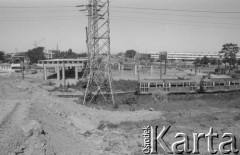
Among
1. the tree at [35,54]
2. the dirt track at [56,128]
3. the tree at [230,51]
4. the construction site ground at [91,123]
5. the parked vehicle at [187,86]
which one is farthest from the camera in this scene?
the tree at [35,54]

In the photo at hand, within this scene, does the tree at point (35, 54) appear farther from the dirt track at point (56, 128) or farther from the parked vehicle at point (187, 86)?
the parked vehicle at point (187, 86)

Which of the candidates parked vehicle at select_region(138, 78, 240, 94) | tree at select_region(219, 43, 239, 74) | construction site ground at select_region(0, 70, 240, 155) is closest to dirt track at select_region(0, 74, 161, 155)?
construction site ground at select_region(0, 70, 240, 155)

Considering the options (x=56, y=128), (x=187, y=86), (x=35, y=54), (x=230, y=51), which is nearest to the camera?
(x=56, y=128)

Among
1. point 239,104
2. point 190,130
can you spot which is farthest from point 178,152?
point 239,104

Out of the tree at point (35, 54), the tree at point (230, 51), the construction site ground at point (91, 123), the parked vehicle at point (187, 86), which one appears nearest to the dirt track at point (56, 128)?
the construction site ground at point (91, 123)

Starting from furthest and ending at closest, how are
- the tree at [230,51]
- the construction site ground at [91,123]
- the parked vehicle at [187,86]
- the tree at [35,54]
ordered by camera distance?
1. the tree at [35,54]
2. the tree at [230,51]
3. the parked vehicle at [187,86]
4. the construction site ground at [91,123]

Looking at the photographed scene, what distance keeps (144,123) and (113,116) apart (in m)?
3.48

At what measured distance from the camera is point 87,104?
82.1 ft

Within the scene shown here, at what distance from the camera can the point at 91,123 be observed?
1866cm

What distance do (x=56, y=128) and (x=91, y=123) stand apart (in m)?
4.60

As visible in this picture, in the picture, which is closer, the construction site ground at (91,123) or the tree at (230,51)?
the construction site ground at (91,123)

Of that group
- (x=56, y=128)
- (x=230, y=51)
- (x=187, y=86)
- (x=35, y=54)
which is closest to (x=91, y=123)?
(x=56, y=128)

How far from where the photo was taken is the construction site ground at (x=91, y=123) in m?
11.1

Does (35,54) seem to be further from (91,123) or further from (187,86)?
(91,123)
